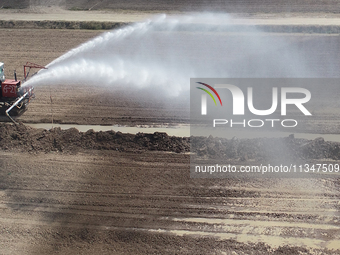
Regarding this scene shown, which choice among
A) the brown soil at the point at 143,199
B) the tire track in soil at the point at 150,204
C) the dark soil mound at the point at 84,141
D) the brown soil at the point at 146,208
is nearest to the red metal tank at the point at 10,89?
the brown soil at the point at 143,199

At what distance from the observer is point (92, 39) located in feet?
112

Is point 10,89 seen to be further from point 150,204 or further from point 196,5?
point 196,5

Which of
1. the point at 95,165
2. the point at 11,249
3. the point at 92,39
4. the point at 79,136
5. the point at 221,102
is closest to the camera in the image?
the point at 11,249

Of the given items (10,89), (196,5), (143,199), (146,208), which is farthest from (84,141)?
(196,5)

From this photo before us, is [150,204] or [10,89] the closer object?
[150,204]

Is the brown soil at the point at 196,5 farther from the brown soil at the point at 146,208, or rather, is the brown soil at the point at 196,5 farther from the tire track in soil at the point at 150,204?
the tire track in soil at the point at 150,204

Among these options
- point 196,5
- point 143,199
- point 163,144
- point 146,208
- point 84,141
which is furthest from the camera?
point 196,5

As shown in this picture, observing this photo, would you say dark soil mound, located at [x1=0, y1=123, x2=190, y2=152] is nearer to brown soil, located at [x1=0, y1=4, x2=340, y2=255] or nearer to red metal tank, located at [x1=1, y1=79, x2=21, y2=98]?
brown soil, located at [x1=0, y1=4, x2=340, y2=255]

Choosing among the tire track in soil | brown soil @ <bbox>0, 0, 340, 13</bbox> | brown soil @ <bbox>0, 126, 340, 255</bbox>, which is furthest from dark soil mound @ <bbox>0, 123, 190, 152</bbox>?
brown soil @ <bbox>0, 0, 340, 13</bbox>

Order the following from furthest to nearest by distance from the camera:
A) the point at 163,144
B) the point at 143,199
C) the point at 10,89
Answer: the point at 10,89 → the point at 163,144 → the point at 143,199

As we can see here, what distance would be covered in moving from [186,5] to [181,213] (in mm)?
28777

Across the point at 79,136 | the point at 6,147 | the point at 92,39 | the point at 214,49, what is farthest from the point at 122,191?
the point at 92,39

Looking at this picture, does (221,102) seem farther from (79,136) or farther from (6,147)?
(6,147)

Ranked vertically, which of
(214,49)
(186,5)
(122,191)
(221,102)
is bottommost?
(122,191)
